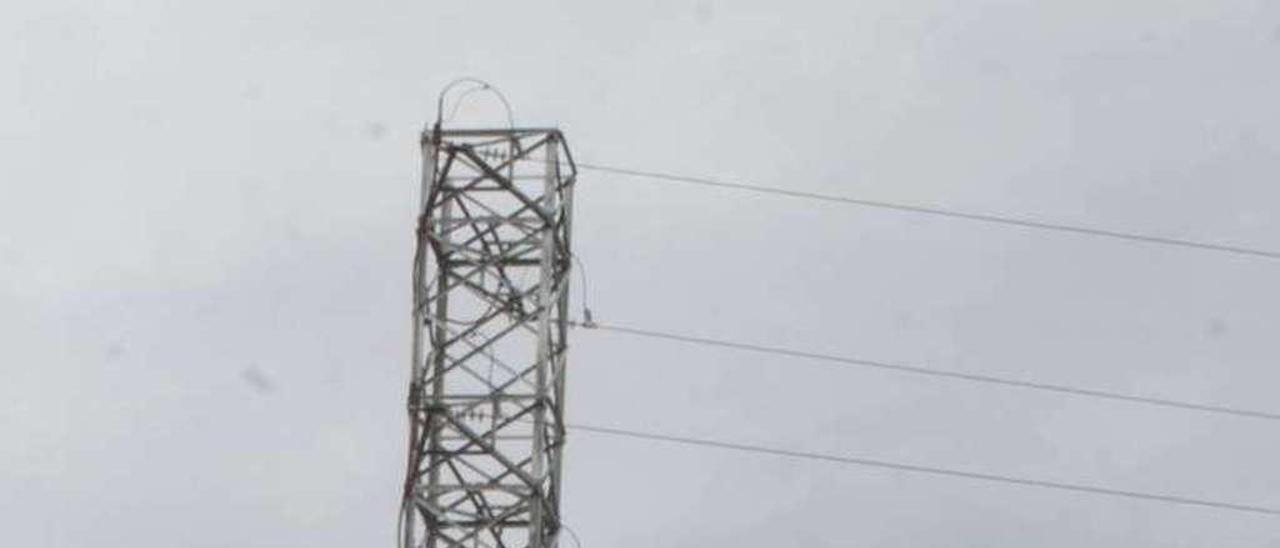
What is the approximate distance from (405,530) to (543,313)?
2577 mm

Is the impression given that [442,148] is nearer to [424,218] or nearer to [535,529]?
[424,218]

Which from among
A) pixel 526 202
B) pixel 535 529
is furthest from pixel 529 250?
pixel 535 529

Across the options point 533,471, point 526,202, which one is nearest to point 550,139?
point 526,202

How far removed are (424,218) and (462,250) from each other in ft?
1.66

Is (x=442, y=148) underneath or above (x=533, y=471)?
above

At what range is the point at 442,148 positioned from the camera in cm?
4284

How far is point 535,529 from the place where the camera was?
4119cm

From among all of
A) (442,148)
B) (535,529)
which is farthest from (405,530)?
(442,148)

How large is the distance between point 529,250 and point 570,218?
2.12ft

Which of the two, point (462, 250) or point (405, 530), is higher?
point (462, 250)

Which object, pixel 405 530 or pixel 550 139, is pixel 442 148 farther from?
pixel 405 530

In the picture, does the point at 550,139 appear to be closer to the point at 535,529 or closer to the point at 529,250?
the point at 529,250

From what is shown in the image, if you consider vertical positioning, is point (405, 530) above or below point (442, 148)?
below

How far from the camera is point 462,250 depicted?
140 feet
